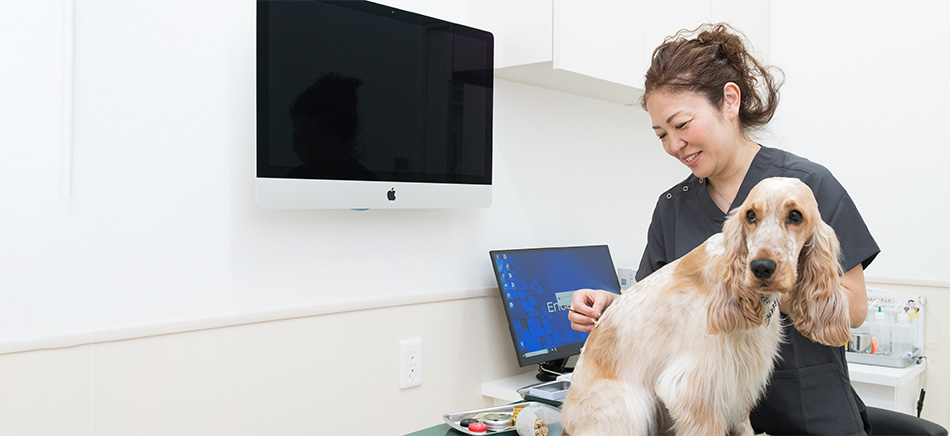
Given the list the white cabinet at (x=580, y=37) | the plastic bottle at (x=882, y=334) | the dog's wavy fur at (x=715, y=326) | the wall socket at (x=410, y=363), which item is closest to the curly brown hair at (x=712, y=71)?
the dog's wavy fur at (x=715, y=326)

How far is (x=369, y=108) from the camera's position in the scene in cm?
169

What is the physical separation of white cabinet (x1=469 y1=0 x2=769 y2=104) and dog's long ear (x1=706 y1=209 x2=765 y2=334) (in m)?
1.16

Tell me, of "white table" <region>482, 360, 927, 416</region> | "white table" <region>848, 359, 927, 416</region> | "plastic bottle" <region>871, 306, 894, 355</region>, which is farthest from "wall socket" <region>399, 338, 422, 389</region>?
"plastic bottle" <region>871, 306, 894, 355</region>

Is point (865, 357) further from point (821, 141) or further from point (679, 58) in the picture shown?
point (679, 58)

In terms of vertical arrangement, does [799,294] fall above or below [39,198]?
below

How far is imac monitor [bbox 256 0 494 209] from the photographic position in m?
1.52

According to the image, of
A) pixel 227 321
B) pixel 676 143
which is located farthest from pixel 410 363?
pixel 676 143

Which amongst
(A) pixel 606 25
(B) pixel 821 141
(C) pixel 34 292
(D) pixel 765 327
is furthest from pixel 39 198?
(B) pixel 821 141

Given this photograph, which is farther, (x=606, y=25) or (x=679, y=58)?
(x=606, y=25)

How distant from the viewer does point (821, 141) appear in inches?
112

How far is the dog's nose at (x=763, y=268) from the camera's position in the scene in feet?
2.57

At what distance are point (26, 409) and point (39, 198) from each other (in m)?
0.41

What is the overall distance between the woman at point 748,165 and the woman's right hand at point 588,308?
0.74 ft

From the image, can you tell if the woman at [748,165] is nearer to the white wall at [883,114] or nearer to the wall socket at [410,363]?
the wall socket at [410,363]
